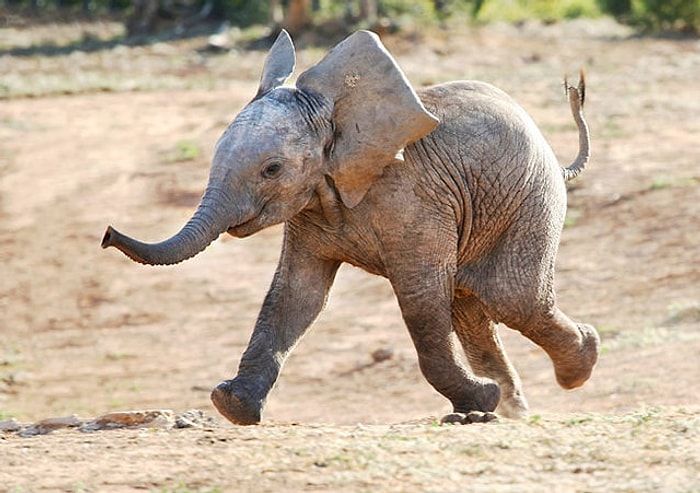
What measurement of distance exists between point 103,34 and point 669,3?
1239cm

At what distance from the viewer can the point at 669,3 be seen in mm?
27094

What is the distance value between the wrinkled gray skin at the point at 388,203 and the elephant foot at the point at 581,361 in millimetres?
313

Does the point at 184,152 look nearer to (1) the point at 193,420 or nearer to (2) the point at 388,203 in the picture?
(1) the point at 193,420

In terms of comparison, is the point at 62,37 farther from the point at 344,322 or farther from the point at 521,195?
the point at 521,195

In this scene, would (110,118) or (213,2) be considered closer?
(110,118)

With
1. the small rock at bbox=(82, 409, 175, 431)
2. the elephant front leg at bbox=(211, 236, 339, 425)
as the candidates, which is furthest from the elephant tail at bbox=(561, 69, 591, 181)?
the small rock at bbox=(82, 409, 175, 431)

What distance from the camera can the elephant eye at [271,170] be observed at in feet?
21.7

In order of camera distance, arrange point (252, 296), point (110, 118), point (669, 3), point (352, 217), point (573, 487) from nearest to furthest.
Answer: point (573, 487) < point (352, 217) < point (252, 296) < point (110, 118) < point (669, 3)

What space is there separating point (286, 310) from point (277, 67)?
3.79ft

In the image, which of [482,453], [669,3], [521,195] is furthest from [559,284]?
[669,3]

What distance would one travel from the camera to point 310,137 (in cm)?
678

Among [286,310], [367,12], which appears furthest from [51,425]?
[367,12]

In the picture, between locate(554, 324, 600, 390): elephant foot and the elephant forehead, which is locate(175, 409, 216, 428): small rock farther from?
locate(554, 324, 600, 390): elephant foot

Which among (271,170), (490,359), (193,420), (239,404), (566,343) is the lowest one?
(193,420)
